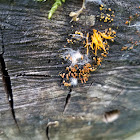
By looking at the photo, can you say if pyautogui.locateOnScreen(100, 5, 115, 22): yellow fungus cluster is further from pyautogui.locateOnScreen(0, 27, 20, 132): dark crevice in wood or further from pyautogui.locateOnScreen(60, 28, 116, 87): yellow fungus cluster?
pyautogui.locateOnScreen(0, 27, 20, 132): dark crevice in wood

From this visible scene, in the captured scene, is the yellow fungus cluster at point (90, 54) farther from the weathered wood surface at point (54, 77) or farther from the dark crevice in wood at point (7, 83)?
the dark crevice in wood at point (7, 83)

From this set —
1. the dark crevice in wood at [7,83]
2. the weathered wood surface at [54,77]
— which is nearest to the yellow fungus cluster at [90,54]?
the weathered wood surface at [54,77]

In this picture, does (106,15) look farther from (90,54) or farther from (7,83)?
(7,83)

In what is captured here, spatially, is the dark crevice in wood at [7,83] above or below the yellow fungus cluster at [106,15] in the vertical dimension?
below

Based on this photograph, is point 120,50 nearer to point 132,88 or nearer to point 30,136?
point 132,88

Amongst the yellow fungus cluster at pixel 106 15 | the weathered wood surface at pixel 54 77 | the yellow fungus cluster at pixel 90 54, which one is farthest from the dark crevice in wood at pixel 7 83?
the yellow fungus cluster at pixel 106 15
